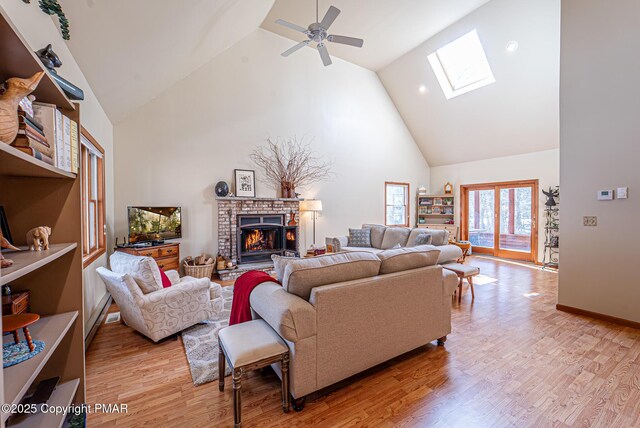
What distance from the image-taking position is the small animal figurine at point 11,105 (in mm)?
822

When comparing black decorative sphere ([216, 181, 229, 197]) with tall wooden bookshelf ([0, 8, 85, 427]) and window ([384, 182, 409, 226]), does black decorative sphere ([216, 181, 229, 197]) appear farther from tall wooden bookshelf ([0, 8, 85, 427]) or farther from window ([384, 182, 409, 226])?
window ([384, 182, 409, 226])

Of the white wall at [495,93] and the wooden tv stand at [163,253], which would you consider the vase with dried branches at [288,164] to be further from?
the white wall at [495,93]

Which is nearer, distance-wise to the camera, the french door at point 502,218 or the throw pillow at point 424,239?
the throw pillow at point 424,239

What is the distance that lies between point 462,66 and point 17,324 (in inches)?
305

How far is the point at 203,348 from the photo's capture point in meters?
2.52

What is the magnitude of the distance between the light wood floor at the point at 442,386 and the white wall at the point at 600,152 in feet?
1.66

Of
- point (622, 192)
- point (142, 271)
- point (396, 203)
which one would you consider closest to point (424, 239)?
point (622, 192)

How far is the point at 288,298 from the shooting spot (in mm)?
1774

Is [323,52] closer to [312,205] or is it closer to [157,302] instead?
[312,205]

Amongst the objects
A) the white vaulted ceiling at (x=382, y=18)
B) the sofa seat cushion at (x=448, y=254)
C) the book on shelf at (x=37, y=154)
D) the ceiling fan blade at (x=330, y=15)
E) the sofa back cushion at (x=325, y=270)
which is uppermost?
the white vaulted ceiling at (x=382, y=18)

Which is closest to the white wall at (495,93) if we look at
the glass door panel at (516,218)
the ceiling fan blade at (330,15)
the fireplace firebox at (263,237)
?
the glass door panel at (516,218)

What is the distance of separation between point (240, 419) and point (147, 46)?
3507 millimetres

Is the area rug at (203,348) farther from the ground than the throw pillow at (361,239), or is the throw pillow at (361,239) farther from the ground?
the throw pillow at (361,239)

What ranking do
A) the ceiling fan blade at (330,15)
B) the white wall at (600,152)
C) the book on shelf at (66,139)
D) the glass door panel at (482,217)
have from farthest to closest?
the glass door panel at (482,217), the ceiling fan blade at (330,15), the white wall at (600,152), the book on shelf at (66,139)
